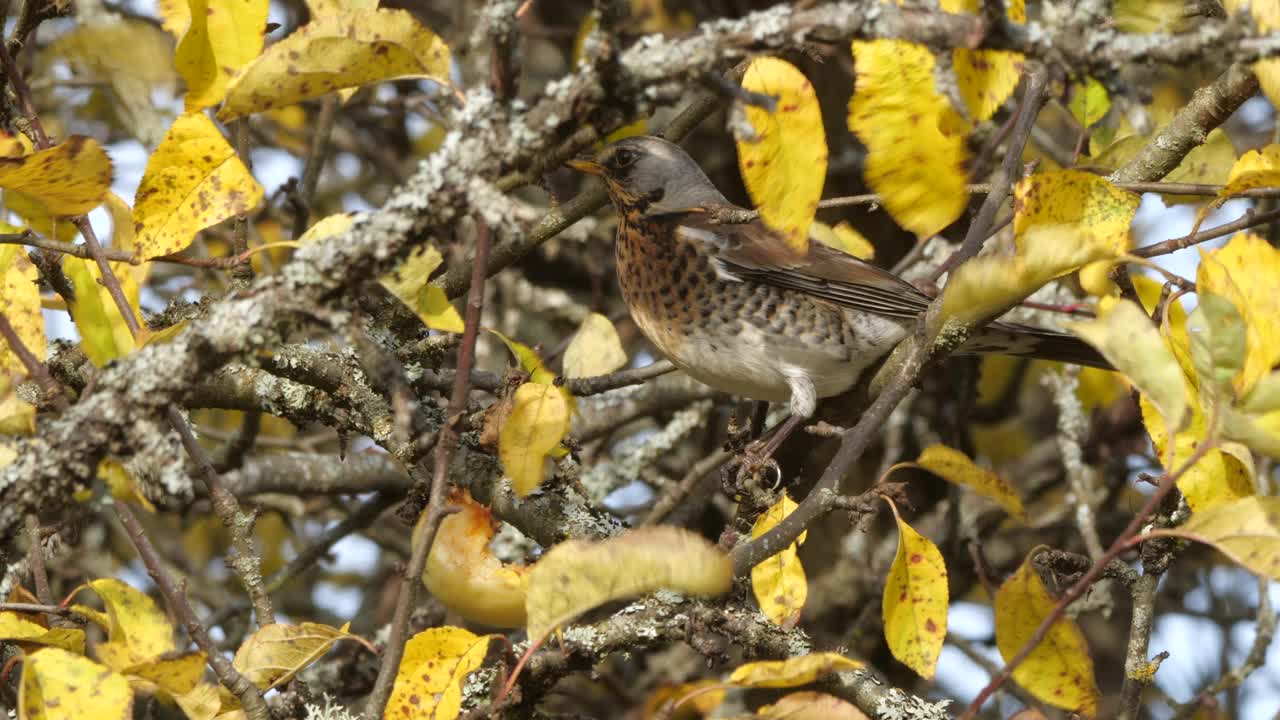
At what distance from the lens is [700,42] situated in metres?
1.60

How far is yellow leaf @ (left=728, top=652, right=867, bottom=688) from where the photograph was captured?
1533mm

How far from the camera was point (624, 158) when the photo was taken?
374cm

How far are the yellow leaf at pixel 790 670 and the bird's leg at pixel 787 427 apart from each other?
1.64 metres

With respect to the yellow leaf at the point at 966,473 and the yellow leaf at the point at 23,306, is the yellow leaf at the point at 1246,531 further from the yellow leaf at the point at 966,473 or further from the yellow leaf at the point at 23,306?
the yellow leaf at the point at 23,306

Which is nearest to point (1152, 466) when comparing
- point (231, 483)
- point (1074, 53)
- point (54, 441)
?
point (231, 483)

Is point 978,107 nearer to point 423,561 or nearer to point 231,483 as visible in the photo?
point 423,561

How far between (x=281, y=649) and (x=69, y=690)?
0.35 m

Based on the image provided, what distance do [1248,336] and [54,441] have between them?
58.4 inches

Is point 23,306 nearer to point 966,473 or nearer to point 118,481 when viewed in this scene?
point 118,481

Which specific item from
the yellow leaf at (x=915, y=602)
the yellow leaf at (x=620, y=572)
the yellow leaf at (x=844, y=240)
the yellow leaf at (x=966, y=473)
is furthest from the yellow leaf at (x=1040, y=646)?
the yellow leaf at (x=844, y=240)

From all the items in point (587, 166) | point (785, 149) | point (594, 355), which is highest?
point (785, 149)

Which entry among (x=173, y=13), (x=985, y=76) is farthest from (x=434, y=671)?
(x=985, y=76)

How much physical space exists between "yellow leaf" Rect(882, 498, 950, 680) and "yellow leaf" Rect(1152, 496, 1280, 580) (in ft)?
1.67

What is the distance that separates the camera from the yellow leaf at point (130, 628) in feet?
6.10
